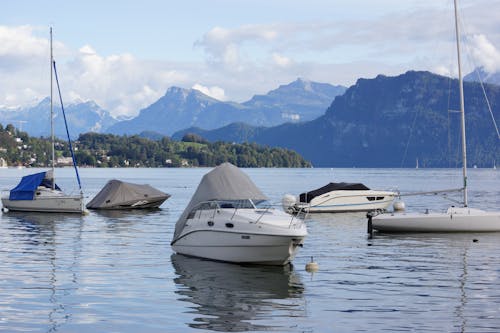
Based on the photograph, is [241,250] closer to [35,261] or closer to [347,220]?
[35,261]

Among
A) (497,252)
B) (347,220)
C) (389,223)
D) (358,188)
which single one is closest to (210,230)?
(497,252)

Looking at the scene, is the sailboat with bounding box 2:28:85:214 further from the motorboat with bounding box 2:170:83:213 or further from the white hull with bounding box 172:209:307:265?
the white hull with bounding box 172:209:307:265

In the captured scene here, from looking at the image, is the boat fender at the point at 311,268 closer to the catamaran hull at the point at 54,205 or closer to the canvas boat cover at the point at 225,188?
the canvas boat cover at the point at 225,188

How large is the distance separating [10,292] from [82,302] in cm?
353

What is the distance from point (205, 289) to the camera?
27.8 m

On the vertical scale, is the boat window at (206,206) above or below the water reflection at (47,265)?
above

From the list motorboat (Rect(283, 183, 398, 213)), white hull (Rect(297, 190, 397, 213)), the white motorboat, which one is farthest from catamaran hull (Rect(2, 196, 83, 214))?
the white motorboat

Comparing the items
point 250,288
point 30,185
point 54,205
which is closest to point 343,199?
point 54,205

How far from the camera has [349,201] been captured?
71.8 meters

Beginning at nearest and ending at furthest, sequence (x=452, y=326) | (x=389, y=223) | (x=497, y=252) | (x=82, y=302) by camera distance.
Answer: (x=452, y=326) < (x=82, y=302) < (x=497, y=252) < (x=389, y=223)

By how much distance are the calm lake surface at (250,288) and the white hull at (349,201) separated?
23074mm

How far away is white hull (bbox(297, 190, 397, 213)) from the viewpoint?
7081cm

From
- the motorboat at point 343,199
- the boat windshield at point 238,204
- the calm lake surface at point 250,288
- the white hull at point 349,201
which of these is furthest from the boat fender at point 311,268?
the white hull at point 349,201

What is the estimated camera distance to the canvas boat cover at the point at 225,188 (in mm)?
34406
